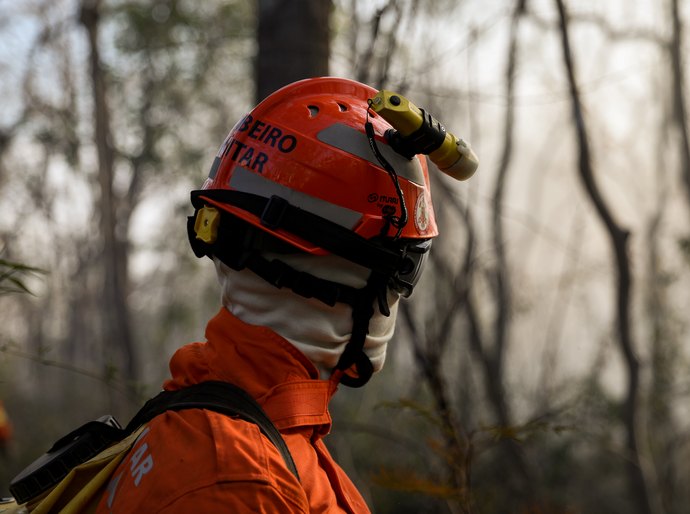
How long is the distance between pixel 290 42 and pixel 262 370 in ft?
6.97

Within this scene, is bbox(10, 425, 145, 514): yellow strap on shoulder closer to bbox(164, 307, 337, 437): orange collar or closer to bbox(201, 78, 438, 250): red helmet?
bbox(164, 307, 337, 437): orange collar

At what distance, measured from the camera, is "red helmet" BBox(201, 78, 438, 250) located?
1848 millimetres

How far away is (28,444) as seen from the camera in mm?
12047

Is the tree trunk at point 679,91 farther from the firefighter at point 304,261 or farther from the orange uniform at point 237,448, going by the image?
the orange uniform at point 237,448

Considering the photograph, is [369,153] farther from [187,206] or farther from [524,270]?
[524,270]

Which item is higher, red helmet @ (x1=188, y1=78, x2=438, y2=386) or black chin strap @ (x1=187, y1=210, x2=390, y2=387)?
red helmet @ (x1=188, y1=78, x2=438, y2=386)

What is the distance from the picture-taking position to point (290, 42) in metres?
3.47

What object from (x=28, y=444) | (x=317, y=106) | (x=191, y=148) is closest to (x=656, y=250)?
(x=191, y=148)

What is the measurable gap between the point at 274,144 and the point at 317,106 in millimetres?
161

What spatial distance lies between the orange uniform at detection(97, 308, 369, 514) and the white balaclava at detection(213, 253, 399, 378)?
1.3 inches

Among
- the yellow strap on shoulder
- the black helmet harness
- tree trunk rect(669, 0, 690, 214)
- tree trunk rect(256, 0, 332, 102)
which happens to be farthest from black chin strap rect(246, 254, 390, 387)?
tree trunk rect(669, 0, 690, 214)

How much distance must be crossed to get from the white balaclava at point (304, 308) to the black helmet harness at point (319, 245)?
0.02 meters

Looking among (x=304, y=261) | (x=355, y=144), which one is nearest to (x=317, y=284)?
(x=304, y=261)

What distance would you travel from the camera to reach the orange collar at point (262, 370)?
5.54ft
